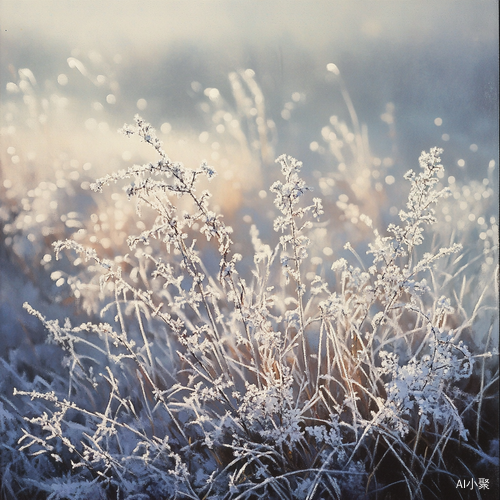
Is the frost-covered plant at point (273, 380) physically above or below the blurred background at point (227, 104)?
below

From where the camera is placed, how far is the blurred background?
1.33m

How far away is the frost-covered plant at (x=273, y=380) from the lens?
1276 mm

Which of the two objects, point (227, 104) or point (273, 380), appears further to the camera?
point (227, 104)

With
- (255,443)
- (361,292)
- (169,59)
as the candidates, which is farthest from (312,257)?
(169,59)

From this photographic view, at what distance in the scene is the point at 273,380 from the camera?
4.14ft

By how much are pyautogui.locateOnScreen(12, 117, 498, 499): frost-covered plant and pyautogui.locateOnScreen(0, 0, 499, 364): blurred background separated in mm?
108

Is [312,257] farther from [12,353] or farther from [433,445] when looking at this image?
[12,353]

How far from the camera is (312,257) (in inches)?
55.2

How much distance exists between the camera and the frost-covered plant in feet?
4.19

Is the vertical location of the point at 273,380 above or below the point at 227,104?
below

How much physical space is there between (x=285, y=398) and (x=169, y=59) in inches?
51.8

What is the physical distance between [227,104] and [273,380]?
1029mm

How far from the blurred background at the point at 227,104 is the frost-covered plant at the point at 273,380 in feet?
0.35

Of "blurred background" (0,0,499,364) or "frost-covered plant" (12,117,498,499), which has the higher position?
"blurred background" (0,0,499,364)
